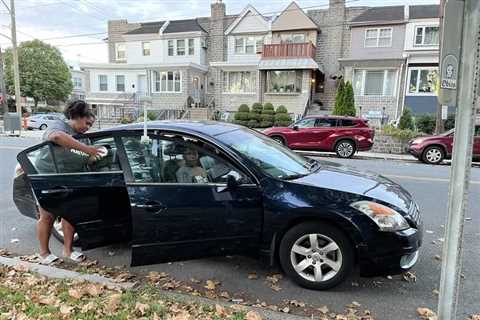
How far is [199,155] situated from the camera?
3545 mm

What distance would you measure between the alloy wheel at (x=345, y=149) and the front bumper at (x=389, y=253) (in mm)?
10748

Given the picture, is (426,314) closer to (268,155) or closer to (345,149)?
(268,155)

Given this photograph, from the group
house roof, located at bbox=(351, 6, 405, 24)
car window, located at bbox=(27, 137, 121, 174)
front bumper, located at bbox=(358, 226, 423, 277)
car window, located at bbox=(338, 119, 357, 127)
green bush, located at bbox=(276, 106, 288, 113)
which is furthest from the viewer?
house roof, located at bbox=(351, 6, 405, 24)

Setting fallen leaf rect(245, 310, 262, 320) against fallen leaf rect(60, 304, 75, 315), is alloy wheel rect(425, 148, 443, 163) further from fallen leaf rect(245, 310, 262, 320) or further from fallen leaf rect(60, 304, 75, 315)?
fallen leaf rect(60, 304, 75, 315)

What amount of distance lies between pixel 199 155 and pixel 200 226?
0.68 meters

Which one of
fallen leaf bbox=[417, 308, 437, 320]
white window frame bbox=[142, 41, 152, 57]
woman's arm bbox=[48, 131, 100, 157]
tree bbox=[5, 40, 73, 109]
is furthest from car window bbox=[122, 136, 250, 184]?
tree bbox=[5, 40, 73, 109]

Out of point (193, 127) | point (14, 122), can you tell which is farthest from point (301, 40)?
point (193, 127)

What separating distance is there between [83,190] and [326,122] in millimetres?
11646

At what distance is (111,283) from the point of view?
3258 mm

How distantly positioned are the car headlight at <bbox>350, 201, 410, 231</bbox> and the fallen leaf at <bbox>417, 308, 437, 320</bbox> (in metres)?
0.67

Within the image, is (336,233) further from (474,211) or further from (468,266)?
(474,211)

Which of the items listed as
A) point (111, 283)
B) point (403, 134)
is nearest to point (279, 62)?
point (403, 134)

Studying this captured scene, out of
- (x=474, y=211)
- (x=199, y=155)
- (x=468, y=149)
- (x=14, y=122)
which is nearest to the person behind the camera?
(x=468, y=149)

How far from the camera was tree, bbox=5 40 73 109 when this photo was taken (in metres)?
41.9
